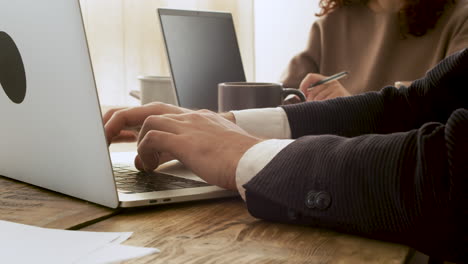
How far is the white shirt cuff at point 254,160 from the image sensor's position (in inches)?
20.8

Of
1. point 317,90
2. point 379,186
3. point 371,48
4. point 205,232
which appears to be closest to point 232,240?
point 205,232

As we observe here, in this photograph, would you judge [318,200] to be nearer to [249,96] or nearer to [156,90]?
[249,96]

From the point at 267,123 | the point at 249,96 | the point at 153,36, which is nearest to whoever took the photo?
the point at 267,123

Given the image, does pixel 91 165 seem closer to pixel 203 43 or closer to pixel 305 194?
pixel 305 194

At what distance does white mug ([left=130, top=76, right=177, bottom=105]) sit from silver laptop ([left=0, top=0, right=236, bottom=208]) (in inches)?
21.3

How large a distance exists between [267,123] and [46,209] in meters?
0.34

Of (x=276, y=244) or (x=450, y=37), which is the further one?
(x=450, y=37)

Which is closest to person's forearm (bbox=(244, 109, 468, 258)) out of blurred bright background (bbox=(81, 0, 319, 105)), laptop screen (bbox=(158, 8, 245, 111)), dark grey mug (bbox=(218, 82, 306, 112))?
dark grey mug (bbox=(218, 82, 306, 112))

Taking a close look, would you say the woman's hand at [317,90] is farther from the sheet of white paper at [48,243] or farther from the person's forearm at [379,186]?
the sheet of white paper at [48,243]

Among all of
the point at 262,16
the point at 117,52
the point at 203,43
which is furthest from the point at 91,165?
the point at 262,16

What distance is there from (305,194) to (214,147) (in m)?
0.13

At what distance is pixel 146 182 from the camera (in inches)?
24.3

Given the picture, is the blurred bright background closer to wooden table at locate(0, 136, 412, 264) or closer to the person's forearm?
wooden table at locate(0, 136, 412, 264)

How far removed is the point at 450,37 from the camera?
1.67 m
